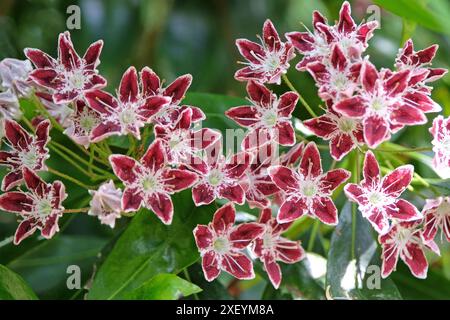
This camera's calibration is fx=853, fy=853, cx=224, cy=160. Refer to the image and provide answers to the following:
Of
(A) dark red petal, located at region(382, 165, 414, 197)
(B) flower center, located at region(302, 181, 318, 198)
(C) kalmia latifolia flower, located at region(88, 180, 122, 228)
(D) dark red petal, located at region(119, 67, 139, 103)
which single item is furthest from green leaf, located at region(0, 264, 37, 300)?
(A) dark red petal, located at region(382, 165, 414, 197)

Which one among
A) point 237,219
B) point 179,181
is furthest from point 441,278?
point 179,181

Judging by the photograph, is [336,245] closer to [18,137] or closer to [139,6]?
[18,137]

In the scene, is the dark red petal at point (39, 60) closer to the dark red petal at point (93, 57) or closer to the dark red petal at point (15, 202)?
the dark red petal at point (93, 57)

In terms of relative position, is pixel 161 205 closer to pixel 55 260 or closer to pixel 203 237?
pixel 203 237

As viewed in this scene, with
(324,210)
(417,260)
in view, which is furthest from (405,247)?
(324,210)

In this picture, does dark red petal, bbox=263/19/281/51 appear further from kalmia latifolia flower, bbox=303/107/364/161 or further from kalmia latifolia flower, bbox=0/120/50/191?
kalmia latifolia flower, bbox=0/120/50/191

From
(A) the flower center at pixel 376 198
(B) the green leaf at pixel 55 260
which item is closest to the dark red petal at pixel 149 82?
(A) the flower center at pixel 376 198
